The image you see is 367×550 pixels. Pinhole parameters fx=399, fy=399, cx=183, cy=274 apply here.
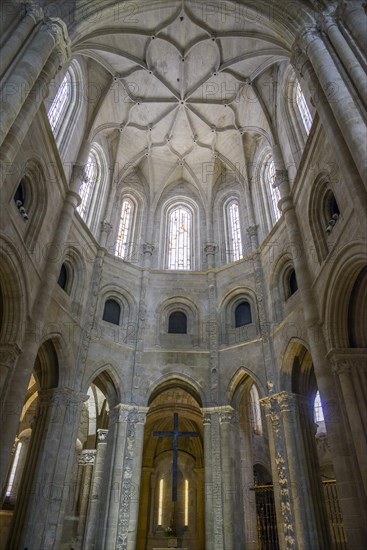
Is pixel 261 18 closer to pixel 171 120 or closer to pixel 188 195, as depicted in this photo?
pixel 171 120

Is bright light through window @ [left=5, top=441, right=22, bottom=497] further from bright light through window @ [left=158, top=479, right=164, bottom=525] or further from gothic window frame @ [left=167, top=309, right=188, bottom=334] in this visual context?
gothic window frame @ [left=167, top=309, right=188, bottom=334]

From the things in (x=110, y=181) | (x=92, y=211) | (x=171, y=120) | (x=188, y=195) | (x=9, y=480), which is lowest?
(x=9, y=480)

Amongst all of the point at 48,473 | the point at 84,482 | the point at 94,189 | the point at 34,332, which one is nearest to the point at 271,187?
the point at 94,189

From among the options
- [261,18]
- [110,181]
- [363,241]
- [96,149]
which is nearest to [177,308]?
[110,181]

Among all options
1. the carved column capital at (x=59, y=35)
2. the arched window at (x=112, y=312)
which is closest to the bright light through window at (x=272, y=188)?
the arched window at (x=112, y=312)

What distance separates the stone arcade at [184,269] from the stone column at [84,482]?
0.32 feet

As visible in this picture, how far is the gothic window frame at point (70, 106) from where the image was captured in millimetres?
15484

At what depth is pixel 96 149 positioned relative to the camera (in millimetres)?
19703

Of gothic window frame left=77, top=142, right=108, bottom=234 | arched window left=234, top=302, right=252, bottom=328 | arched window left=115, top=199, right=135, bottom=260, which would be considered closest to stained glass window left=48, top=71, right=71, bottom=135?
gothic window frame left=77, top=142, right=108, bottom=234

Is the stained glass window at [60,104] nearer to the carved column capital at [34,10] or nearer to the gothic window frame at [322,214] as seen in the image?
the carved column capital at [34,10]

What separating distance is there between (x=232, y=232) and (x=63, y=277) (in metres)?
9.02

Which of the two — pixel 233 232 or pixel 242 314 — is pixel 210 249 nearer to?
pixel 233 232

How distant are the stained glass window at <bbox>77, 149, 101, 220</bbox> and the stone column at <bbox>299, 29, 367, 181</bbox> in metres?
10.6

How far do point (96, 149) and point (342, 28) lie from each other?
12262 mm
